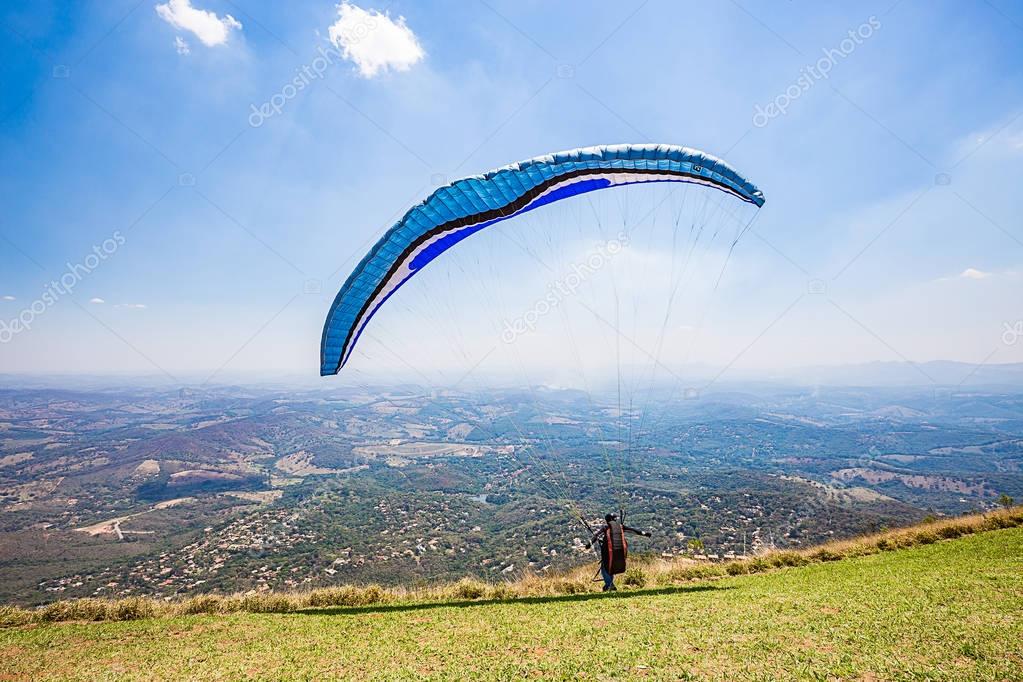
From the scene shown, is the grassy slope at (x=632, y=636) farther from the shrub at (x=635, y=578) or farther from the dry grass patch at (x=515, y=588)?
the shrub at (x=635, y=578)

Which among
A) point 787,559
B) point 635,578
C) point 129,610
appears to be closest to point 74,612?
point 129,610

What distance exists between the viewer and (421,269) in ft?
35.5

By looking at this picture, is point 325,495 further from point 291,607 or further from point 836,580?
point 836,580

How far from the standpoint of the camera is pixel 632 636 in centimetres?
641

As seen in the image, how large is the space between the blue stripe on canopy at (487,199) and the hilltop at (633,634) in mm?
5610

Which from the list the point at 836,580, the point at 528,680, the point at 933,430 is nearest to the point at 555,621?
the point at 528,680

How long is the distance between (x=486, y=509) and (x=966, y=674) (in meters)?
62.4

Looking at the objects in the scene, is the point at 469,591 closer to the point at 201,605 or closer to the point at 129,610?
the point at 201,605

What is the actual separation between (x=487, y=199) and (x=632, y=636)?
839 cm

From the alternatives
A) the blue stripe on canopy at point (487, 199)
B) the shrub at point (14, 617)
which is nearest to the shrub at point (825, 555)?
the blue stripe on canopy at point (487, 199)

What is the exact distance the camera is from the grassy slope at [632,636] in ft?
16.7

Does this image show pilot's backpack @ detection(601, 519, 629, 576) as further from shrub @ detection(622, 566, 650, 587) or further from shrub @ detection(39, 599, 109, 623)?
shrub @ detection(39, 599, 109, 623)

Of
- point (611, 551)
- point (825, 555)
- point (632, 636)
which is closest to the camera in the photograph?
point (632, 636)

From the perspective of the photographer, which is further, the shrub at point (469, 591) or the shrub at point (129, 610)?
the shrub at point (469, 591)
